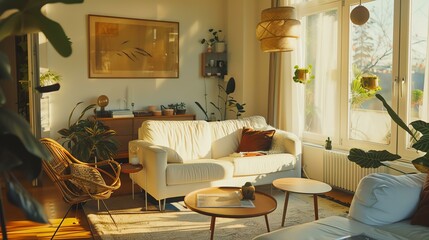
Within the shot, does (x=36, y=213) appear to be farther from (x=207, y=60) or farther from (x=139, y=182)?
(x=207, y=60)

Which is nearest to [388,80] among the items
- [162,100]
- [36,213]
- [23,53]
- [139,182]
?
[139,182]

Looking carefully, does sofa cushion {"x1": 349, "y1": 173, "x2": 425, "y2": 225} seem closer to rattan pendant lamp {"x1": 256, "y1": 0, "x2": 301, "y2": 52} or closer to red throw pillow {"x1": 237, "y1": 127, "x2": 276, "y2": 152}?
rattan pendant lamp {"x1": 256, "y1": 0, "x2": 301, "y2": 52}

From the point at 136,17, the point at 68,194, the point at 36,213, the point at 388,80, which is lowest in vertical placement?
the point at 68,194

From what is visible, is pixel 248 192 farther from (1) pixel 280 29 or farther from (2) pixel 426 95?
(2) pixel 426 95

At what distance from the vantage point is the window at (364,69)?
4.15m

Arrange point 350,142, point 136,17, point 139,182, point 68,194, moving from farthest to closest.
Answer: point 136,17 → point 350,142 → point 139,182 → point 68,194

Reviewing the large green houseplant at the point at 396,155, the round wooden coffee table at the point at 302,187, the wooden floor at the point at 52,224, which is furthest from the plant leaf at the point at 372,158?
the wooden floor at the point at 52,224

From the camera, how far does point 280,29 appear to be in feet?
11.6

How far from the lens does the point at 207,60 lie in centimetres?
662

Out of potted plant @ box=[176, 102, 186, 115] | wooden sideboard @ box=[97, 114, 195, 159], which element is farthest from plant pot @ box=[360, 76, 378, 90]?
wooden sideboard @ box=[97, 114, 195, 159]

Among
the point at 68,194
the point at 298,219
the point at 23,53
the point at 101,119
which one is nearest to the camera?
the point at 68,194

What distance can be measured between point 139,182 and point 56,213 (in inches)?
34.4

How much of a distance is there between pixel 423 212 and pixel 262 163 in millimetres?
2147

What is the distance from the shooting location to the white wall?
18.7 feet
